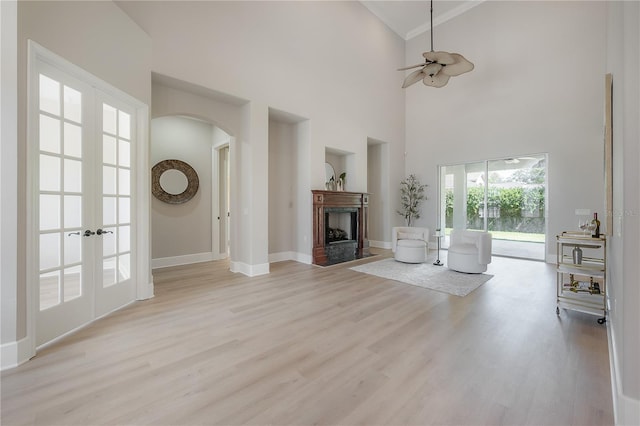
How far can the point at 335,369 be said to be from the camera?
1.97 meters

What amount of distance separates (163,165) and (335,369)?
505 cm

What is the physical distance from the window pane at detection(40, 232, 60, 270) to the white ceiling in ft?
25.9

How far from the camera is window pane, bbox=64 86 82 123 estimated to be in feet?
8.28

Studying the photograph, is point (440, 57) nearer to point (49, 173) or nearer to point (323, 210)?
point (323, 210)

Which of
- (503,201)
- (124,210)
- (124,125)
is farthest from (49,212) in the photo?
(503,201)

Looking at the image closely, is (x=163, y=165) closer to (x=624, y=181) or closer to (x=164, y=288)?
(x=164, y=288)

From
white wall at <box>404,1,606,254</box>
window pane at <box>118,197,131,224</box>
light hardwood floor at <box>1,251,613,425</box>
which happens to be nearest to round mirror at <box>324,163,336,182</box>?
white wall at <box>404,1,606,254</box>

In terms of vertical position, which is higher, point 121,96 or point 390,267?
point 121,96

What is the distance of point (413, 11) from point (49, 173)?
8607 mm

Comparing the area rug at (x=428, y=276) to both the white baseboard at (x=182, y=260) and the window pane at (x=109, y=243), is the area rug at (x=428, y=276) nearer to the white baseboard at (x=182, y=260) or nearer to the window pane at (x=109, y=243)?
the white baseboard at (x=182, y=260)

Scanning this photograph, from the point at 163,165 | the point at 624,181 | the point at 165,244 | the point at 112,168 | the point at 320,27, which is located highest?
the point at 320,27

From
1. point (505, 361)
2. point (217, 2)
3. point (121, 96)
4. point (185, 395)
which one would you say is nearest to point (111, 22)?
point (121, 96)

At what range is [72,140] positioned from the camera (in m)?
2.58

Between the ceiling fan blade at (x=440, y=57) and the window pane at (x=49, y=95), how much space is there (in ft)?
14.8
